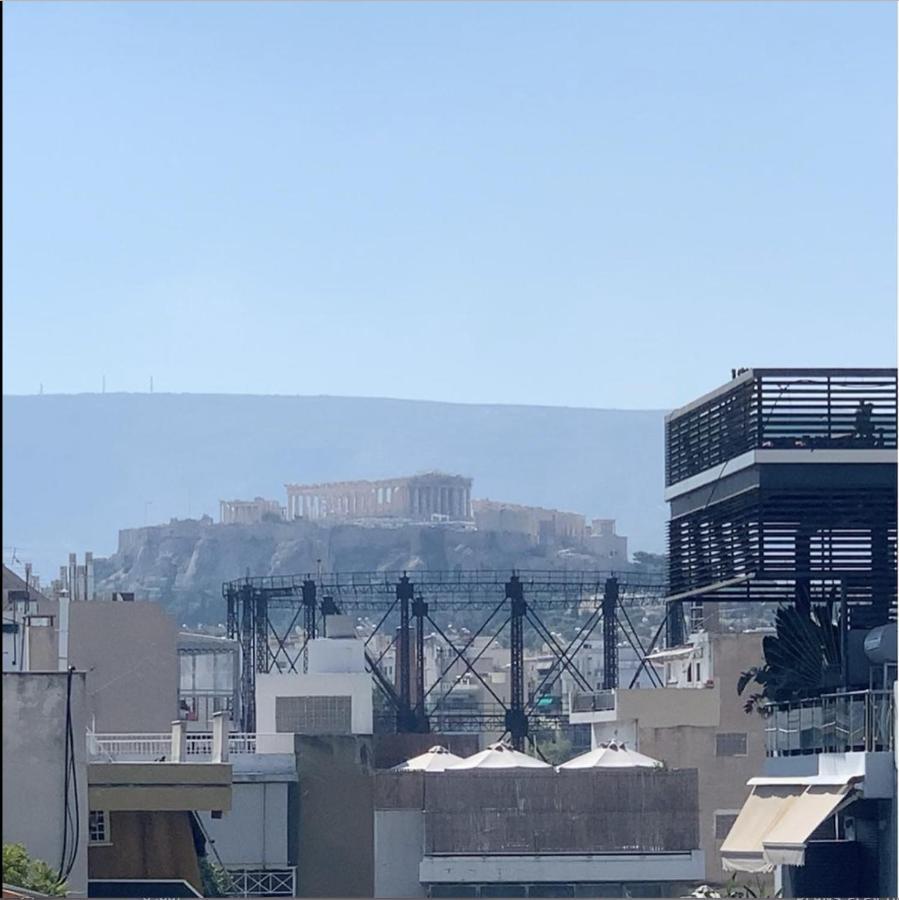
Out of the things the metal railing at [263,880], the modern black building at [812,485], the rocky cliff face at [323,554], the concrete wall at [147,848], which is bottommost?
the metal railing at [263,880]

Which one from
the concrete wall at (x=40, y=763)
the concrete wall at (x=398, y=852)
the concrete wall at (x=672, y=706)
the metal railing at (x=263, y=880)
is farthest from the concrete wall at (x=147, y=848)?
the concrete wall at (x=672, y=706)

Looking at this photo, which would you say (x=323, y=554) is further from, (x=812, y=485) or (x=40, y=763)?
(x=40, y=763)

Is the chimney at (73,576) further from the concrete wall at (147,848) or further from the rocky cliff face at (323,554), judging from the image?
the rocky cliff face at (323,554)

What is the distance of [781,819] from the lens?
24500 millimetres

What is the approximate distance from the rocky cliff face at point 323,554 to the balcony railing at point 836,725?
513 feet

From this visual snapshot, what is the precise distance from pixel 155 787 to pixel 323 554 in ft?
565

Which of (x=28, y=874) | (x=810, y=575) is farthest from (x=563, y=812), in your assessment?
(x=28, y=874)

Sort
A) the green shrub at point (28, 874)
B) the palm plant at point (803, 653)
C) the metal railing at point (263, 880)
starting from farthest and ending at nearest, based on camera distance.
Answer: the metal railing at point (263, 880)
the palm plant at point (803, 653)
the green shrub at point (28, 874)

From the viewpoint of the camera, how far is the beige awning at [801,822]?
23.0 m

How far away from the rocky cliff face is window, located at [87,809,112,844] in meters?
159

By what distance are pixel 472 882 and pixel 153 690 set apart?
37.7 ft

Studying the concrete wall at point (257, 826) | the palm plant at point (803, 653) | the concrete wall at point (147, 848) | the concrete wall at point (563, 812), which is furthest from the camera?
the concrete wall at point (257, 826)

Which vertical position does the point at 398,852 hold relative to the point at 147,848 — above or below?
below

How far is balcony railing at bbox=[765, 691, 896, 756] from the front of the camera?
2286 cm
